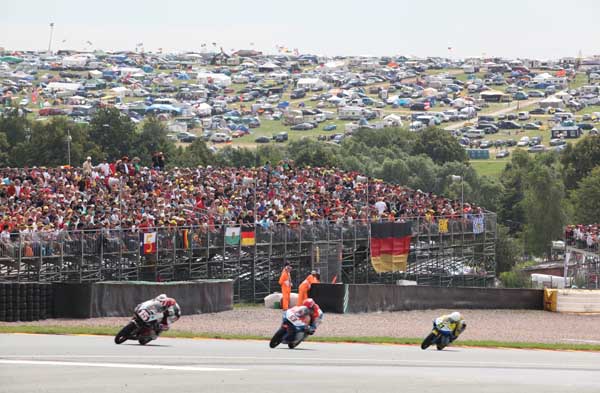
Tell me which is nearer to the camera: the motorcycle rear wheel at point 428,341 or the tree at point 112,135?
the motorcycle rear wheel at point 428,341

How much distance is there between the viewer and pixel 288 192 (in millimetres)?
49688

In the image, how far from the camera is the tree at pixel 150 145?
113250 millimetres

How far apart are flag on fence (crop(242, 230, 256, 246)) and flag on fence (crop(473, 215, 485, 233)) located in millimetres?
14350

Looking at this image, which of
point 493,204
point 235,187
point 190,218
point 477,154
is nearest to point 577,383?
point 190,218

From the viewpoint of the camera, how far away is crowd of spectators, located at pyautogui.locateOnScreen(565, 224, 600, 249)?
177ft

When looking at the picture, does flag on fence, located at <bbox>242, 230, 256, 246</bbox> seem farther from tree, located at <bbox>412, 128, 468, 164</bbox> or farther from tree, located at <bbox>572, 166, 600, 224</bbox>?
tree, located at <bbox>412, 128, 468, 164</bbox>

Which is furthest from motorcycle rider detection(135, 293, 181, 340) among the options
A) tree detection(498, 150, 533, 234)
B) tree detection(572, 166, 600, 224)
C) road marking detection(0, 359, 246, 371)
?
tree detection(498, 150, 533, 234)

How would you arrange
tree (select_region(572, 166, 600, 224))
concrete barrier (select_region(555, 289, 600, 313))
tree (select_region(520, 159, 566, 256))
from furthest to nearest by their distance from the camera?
tree (select_region(520, 159, 566, 256)), tree (select_region(572, 166, 600, 224)), concrete barrier (select_region(555, 289, 600, 313))

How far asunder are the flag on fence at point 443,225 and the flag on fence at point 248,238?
37.0 feet

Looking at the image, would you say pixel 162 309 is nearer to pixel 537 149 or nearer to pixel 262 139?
pixel 262 139

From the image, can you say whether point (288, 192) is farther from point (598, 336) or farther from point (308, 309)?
point (308, 309)

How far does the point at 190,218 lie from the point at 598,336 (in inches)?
517

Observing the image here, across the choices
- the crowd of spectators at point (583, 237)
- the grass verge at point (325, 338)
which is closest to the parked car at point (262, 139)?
the crowd of spectators at point (583, 237)

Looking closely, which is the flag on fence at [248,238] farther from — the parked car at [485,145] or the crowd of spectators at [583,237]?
the parked car at [485,145]
